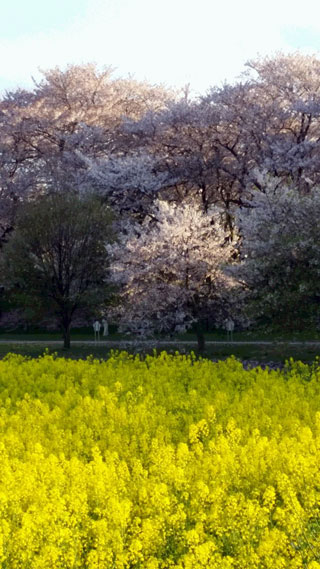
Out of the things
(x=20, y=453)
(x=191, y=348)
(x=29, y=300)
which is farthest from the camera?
(x=29, y=300)

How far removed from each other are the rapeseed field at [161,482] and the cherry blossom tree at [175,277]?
14179 millimetres

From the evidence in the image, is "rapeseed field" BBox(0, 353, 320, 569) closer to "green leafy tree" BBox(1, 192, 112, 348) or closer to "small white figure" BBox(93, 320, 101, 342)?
"green leafy tree" BBox(1, 192, 112, 348)

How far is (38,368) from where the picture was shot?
72.5 ft

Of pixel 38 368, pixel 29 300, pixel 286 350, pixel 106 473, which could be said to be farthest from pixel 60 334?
pixel 106 473

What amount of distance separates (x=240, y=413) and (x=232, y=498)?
19.1ft

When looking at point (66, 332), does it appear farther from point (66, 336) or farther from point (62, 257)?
point (62, 257)

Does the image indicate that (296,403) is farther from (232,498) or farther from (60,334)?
(60,334)

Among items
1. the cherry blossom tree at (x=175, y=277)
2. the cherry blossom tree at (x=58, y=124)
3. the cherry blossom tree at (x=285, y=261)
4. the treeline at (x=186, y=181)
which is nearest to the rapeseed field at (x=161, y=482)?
the cherry blossom tree at (x=285, y=261)

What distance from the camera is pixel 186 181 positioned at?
44.0 m

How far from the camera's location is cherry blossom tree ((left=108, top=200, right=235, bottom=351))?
1209 inches

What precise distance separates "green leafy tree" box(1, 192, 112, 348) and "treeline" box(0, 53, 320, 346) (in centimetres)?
52

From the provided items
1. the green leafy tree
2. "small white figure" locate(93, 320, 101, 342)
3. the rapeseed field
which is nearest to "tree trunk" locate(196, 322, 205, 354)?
the green leafy tree

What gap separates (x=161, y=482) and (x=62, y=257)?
25653 millimetres

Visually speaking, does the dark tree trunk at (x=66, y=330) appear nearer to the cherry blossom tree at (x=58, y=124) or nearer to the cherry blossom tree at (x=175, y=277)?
the cherry blossom tree at (x=175, y=277)
